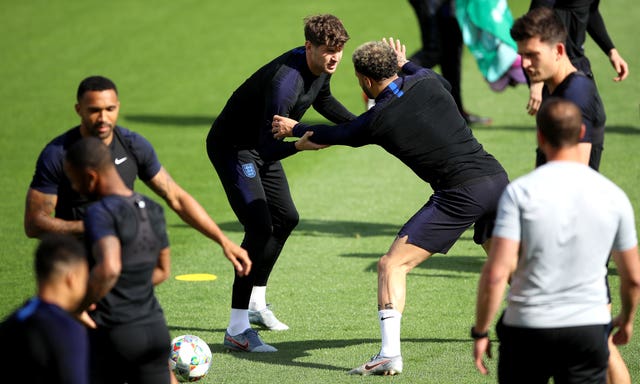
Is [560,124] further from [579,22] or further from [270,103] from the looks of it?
[579,22]

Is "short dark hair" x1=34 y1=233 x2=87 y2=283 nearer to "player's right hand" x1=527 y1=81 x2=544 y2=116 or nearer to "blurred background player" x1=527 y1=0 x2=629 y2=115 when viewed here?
"player's right hand" x1=527 y1=81 x2=544 y2=116

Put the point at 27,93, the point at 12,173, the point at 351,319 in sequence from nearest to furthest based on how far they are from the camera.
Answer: the point at 351,319 < the point at 12,173 < the point at 27,93

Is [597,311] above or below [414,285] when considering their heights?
above

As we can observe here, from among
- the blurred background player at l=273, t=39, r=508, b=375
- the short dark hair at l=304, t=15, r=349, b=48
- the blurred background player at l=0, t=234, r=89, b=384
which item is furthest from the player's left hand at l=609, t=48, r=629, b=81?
the blurred background player at l=0, t=234, r=89, b=384

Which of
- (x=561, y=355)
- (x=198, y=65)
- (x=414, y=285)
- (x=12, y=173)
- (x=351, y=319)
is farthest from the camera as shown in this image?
(x=198, y=65)

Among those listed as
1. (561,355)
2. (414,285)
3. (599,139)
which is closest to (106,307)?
(561,355)

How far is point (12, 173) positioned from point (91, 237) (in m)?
10.6

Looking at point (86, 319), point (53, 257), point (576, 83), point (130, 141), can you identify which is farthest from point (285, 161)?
point (53, 257)

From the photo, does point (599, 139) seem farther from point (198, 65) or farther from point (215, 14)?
point (215, 14)

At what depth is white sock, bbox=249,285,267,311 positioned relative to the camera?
8688mm

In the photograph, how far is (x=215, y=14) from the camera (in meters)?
25.3

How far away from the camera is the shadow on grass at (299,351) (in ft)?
24.7

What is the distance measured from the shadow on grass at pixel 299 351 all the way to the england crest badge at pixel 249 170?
1.32 meters

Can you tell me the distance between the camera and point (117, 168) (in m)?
5.79
